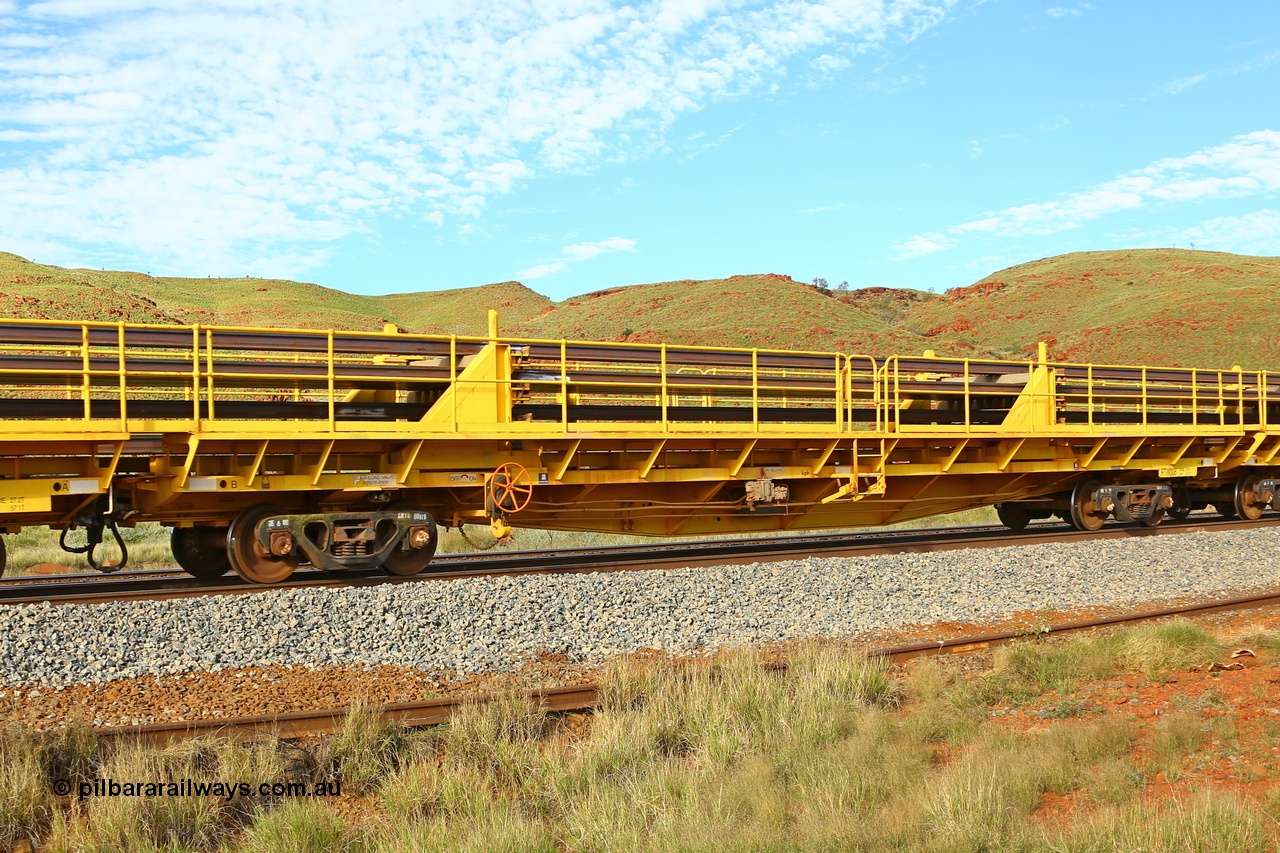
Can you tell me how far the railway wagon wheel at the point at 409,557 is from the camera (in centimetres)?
1093

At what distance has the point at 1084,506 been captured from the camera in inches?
645

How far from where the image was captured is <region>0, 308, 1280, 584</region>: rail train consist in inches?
373

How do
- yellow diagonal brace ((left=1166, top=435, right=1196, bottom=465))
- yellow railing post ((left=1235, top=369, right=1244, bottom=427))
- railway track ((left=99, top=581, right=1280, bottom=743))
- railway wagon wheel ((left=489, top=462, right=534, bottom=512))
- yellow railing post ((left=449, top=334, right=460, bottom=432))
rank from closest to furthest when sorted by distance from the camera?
railway track ((left=99, top=581, right=1280, bottom=743)), yellow railing post ((left=449, top=334, right=460, bottom=432)), railway wagon wheel ((left=489, top=462, right=534, bottom=512)), yellow diagonal brace ((left=1166, top=435, right=1196, bottom=465)), yellow railing post ((left=1235, top=369, right=1244, bottom=427))

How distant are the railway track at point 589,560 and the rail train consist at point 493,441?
0.36m

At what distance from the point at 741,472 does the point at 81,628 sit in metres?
7.73

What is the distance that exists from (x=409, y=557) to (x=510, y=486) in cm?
141

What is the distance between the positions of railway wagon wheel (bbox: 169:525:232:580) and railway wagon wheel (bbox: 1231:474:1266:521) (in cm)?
1769

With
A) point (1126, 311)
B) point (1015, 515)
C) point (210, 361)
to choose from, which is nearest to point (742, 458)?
point (210, 361)

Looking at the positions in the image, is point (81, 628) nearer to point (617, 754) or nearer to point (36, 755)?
point (36, 755)

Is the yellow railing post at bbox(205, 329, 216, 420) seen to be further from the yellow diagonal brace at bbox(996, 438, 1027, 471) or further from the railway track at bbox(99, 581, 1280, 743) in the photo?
the yellow diagonal brace at bbox(996, 438, 1027, 471)

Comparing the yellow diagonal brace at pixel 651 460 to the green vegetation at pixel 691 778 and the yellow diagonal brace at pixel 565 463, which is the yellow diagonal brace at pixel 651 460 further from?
the green vegetation at pixel 691 778

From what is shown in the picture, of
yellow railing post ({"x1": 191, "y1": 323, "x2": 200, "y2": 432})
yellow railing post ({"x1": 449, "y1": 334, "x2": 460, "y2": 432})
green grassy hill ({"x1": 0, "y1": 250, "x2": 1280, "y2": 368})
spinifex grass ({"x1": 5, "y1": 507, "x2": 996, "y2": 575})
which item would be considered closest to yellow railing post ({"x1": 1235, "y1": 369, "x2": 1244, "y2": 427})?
spinifex grass ({"x1": 5, "y1": 507, "x2": 996, "y2": 575})

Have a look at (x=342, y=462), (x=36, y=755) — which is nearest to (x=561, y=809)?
(x=36, y=755)

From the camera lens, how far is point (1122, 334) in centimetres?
6900
